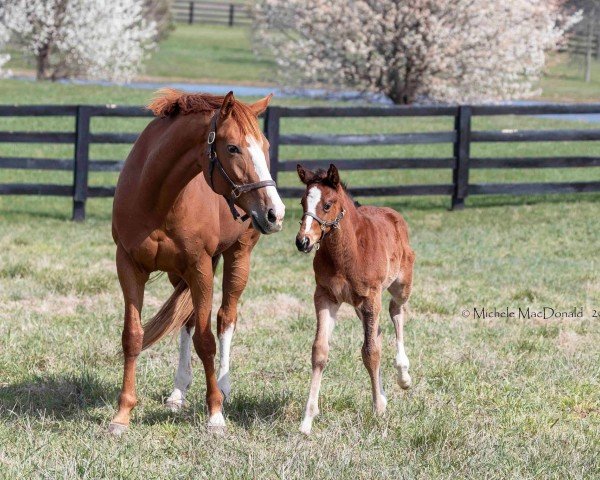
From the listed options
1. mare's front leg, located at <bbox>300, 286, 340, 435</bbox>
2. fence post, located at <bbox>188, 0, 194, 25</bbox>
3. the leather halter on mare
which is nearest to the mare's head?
the leather halter on mare

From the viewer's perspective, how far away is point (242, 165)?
200 inches

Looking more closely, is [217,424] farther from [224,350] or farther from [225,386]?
[224,350]

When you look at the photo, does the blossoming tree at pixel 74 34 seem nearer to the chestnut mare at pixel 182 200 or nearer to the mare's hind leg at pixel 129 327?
the chestnut mare at pixel 182 200

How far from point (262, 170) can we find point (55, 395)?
2.01 metres

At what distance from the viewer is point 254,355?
7090 mm

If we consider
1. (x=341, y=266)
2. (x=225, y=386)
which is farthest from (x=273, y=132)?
(x=341, y=266)

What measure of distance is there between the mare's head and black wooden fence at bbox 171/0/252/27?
58833 mm

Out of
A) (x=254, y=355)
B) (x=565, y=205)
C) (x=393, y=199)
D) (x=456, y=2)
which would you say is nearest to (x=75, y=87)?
(x=456, y=2)

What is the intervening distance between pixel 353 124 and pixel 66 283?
14.3 meters

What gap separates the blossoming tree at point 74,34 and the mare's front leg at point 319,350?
27254 millimetres

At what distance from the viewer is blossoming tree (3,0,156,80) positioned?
3145 centimetres

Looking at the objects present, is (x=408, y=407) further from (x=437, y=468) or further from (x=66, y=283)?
(x=66, y=283)

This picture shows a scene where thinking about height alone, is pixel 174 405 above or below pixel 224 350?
below

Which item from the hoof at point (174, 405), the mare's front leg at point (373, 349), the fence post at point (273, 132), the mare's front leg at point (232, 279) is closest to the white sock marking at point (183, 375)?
the hoof at point (174, 405)
